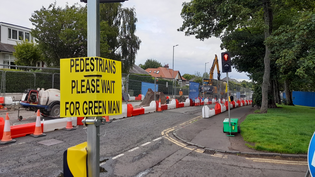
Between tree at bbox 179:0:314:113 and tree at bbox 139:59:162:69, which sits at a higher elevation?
tree at bbox 139:59:162:69

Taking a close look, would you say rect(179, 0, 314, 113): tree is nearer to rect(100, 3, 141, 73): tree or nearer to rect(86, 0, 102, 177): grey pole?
rect(86, 0, 102, 177): grey pole

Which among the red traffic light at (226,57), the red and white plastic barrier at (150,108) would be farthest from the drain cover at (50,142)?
the red and white plastic barrier at (150,108)

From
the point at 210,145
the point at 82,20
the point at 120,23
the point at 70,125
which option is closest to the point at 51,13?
the point at 82,20

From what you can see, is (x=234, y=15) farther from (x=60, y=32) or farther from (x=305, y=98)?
(x=305, y=98)

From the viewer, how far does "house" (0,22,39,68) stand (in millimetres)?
29200

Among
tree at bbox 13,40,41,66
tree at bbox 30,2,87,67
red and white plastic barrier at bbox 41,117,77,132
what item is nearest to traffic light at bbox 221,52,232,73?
red and white plastic barrier at bbox 41,117,77,132

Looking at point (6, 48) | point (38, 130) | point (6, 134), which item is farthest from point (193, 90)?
point (6, 48)

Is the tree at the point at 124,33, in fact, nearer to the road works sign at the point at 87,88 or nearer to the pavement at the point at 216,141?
the pavement at the point at 216,141

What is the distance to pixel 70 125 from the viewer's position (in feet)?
27.4

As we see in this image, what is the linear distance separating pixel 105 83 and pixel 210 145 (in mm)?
5243

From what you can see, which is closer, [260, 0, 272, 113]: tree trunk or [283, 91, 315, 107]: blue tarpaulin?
[260, 0, 272, 113]: tree trunk

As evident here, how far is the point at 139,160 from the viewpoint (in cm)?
520

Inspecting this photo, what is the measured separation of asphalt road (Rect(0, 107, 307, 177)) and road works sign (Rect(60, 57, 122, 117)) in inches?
93.4

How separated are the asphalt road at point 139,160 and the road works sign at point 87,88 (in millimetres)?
2373
